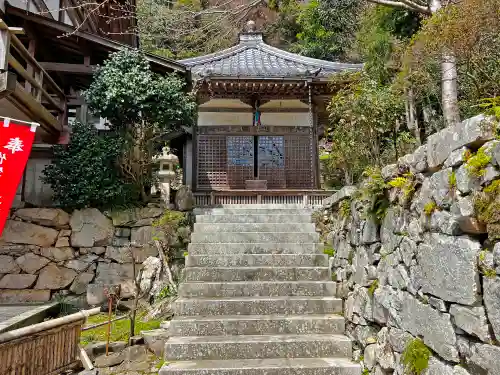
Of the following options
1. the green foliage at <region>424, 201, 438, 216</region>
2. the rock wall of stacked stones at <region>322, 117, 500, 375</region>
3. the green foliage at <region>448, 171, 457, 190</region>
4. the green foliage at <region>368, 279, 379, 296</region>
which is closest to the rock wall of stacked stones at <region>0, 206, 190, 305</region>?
the green foliage at <region>368, 279, 379, 296</region>

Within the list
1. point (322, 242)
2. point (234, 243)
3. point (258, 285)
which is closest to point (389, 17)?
point (322, 242)

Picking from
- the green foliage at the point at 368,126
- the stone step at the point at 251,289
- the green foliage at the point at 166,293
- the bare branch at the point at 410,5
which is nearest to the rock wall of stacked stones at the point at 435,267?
the stone step at the point at 251,289

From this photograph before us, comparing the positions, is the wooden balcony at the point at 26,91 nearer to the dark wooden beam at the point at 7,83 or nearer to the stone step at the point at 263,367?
the dark wooden beam at the point at 7,83

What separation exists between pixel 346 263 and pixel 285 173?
610 cm

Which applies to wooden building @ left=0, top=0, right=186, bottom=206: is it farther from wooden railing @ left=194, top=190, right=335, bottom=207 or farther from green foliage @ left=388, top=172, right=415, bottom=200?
green foliage @ left=388, top=172, right=415, bottom=200

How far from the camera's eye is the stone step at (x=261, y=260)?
241 inches

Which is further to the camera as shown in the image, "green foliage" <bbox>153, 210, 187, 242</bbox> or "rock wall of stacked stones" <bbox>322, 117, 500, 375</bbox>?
"green foliage" <bbox>153, 210, 187, 242</bbox>

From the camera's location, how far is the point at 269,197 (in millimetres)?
9766

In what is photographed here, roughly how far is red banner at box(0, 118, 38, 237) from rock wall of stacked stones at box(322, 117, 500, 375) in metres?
4.93

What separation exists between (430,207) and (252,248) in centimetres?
391

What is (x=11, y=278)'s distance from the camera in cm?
707

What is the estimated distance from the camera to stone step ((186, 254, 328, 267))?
613 centimetres

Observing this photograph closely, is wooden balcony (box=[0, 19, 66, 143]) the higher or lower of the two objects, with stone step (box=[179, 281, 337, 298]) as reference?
higher

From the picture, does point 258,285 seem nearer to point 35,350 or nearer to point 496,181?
point 35,350
